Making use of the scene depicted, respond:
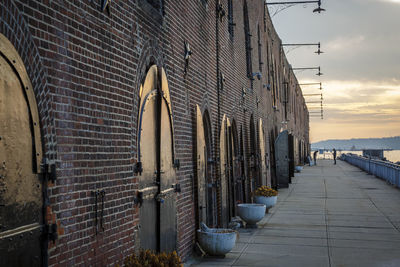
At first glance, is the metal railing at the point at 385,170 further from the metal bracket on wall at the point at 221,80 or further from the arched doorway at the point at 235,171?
the metal bracket on wall at the point at 221,80

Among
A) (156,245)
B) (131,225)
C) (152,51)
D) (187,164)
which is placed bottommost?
(156,245)

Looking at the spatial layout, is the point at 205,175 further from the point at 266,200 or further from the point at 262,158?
the point at 262,158

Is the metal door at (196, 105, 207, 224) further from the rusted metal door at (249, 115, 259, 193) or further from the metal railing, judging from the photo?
the metal railing

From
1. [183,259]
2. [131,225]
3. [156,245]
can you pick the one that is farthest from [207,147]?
[131,225]

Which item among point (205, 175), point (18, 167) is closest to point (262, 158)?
point (205, 175)

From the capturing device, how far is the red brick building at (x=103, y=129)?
3639 mm

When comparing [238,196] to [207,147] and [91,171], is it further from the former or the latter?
[91,171]

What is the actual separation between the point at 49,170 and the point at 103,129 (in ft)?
3.92

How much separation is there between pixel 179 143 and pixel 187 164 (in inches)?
27.3

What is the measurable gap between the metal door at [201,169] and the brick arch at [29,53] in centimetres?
519

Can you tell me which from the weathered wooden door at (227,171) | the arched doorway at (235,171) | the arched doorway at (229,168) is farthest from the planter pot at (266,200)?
the weathered wooden door at (227,171)

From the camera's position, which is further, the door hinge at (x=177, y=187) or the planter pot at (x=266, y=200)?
the planter pot at (x=266, y=200)

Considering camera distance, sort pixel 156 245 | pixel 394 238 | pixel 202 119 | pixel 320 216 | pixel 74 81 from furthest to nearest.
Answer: pixel 320 216 → pixel 394 238 → pixel 202 119 → pixel 156 245 → pixel 74 81

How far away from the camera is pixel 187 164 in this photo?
8469 millimetres
